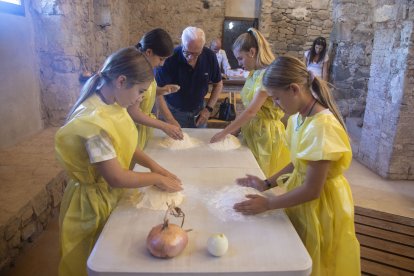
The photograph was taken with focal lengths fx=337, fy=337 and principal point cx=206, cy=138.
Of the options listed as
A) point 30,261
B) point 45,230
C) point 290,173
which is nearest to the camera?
point 290,173

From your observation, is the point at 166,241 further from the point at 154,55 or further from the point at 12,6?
the point at 12,6

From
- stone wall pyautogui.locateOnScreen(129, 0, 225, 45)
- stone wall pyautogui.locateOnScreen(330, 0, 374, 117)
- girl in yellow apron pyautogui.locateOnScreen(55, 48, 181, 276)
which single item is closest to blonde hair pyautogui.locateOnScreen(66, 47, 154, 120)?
girl in yellow apron pyautogui.locateOnScreen(55, 48, 181, 276)

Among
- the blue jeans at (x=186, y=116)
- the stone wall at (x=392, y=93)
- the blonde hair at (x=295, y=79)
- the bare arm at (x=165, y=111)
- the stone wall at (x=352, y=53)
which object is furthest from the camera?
the stone wall at (x=352, y=53)

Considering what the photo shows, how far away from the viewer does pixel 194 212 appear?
128 centimetres

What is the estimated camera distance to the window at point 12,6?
9.04ft

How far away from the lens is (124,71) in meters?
1.30

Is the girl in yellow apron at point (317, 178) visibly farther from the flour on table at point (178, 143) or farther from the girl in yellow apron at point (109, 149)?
the flour on table at point (178, 143)

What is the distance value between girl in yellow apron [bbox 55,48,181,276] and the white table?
11 centimetres

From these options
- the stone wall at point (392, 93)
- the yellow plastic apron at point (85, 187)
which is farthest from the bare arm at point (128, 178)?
the stone wall at point (392, 93)

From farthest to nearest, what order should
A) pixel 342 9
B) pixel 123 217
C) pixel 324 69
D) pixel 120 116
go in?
pixel 324 69, pixel 342 9, pixel 120 116, pixel 123 217

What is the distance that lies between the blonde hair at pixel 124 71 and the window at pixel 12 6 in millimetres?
1968

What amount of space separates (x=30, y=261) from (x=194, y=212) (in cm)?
150

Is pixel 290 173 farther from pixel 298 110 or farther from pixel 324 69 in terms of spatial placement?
pixel 324 69

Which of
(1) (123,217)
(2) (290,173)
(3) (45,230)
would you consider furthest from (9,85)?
(2) (290,173)
